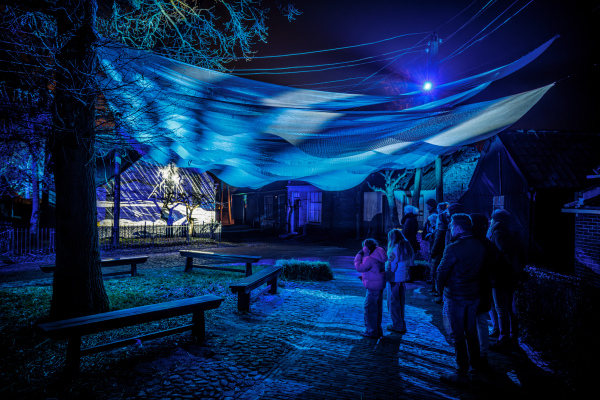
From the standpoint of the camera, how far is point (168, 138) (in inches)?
217

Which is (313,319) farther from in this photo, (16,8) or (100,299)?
(16,8)

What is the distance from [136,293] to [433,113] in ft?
21.2

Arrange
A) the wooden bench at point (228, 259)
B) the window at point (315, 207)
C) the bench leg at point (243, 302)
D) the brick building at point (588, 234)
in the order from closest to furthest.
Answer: the bench leg at point (243, 302) < the brick building at point (588, 234) < the wooden bench at point (228, 259) < the window at point (315, 207)

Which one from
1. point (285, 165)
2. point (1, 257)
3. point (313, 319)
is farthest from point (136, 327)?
point (1, 257)

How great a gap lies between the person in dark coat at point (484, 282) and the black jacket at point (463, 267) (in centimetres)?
12

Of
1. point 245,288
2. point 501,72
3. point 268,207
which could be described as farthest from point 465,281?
point 268,207

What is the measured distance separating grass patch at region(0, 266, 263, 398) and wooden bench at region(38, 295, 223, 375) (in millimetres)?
212

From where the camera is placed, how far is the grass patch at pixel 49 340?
11.1 ft

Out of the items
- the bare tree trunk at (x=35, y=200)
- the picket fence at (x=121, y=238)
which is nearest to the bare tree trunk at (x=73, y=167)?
the bare tree trunk at (x=35, y=200)

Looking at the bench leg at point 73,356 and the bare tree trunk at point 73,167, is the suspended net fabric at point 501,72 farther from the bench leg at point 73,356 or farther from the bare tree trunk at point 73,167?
the bench leg at point 73,356

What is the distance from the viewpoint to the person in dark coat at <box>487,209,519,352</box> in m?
4.29

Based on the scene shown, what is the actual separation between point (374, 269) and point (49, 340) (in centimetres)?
458

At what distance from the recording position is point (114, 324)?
3672 mm

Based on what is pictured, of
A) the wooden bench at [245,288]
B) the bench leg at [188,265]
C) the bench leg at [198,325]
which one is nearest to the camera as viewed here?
the bench leg at [198,325]
